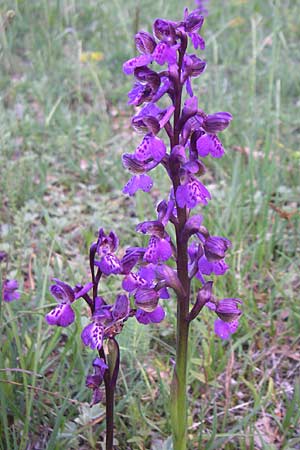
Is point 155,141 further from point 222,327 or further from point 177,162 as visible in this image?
point 222,327

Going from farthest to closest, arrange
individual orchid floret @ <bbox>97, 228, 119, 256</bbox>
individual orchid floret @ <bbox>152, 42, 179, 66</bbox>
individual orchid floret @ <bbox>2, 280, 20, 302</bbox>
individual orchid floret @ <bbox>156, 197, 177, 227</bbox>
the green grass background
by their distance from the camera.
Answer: individual orchid floret @ <bbox>2, 280, 20, 302</bbox>
the green grass background
individual orchid floret @ <bbox>97, 228, 119, 256</bbox>
individual orchid floret @ <bbox>156, 197, 177, 227</bbox>
individual orchid floret @ <bbox>152, 42, 179, 66</bbox>

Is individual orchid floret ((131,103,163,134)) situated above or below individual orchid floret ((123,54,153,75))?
below

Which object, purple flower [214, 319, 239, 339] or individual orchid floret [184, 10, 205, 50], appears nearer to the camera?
individual orchid floret [184, 10, 205, 50]

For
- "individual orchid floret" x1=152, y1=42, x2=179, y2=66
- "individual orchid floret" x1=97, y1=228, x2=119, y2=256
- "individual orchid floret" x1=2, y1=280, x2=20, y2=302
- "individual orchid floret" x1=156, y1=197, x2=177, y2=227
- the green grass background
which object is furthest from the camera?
"individual orchid floret" x1=2, y1=280, x2=20, y2=302

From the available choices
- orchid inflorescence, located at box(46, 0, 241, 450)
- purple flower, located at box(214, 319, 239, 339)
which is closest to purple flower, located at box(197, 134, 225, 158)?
orchid inflorescence, located at box(46, 0, 241, 450)

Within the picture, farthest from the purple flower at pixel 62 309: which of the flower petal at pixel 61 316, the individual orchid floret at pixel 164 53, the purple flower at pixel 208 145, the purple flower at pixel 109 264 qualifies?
the individual orchid floret at pixel 164 53

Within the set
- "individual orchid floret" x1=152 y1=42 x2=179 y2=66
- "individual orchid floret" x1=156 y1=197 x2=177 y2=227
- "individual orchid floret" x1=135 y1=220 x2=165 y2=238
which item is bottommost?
"individual orchid floret" x1=135 y1=220 x2=165 y2=238

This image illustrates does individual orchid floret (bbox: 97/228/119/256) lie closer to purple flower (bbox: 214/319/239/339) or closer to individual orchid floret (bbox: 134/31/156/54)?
purple flower (bbox: 214/319/239/339)

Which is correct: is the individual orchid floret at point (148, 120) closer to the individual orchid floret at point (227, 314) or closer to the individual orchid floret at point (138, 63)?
the individual orchid floret at point (138, 63)
